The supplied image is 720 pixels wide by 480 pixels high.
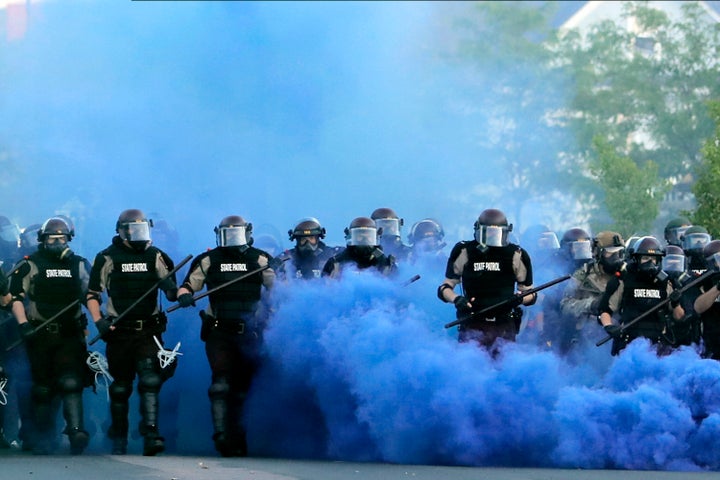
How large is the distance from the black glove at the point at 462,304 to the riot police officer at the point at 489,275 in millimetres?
11

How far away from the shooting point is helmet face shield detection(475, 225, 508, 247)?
13.9 m

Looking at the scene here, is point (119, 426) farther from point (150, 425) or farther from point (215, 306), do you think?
point (215, 306)

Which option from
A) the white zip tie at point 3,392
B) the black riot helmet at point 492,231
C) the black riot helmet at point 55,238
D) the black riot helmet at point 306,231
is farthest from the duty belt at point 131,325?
the black riot helmet at point 492,231

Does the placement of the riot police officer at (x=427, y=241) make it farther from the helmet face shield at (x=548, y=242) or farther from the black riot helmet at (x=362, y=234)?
the black riot helmet at (x=362, y=234)

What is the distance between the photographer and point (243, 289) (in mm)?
13805

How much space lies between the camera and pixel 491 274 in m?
14.0

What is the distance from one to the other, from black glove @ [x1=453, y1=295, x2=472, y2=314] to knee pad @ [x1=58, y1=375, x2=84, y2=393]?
3.21 m

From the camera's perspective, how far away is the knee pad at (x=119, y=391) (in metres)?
13.5

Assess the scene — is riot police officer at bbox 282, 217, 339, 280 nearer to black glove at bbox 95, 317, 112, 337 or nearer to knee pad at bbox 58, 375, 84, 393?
black glove at bbox 95, 317, 112, 337

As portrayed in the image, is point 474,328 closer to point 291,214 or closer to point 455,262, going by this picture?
point 455,262

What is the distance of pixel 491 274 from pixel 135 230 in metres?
3.03

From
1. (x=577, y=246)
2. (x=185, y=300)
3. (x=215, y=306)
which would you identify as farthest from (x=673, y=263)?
(x=185, y=300)

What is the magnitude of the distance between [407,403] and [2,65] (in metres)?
11.4

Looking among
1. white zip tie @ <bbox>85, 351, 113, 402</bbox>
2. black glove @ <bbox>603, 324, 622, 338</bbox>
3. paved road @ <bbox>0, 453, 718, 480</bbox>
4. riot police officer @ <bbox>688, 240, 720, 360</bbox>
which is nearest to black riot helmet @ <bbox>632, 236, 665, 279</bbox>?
riot police officer @ <bbox>688, 240, 720, 360</bbox>
